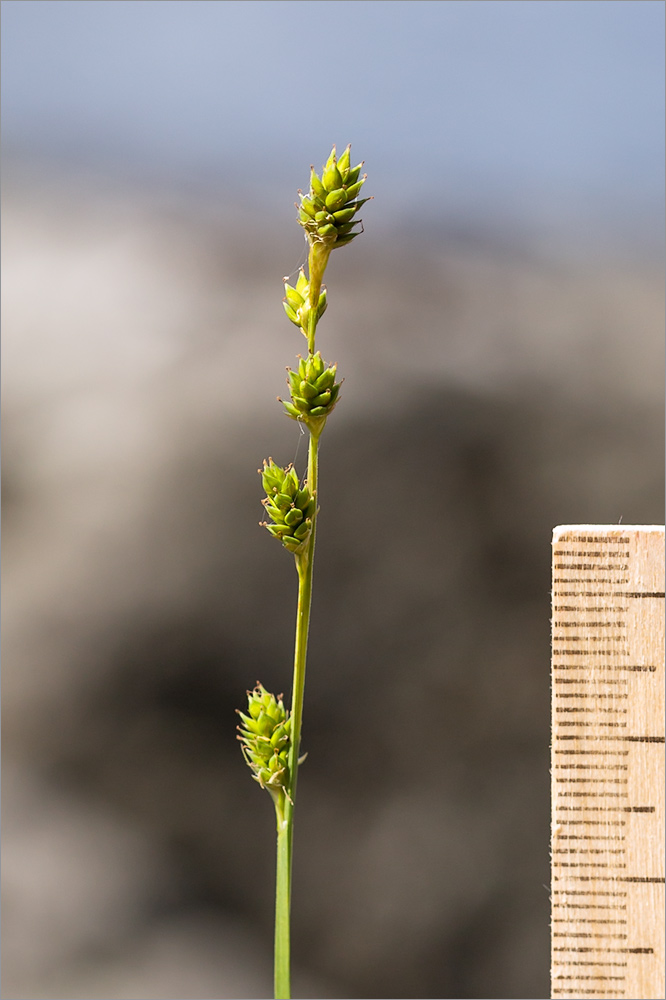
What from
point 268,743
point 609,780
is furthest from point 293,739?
point 609,780

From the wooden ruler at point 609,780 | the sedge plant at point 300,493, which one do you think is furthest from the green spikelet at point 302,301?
the wooden ruler at point 609,780

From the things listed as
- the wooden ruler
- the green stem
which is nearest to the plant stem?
the green stem

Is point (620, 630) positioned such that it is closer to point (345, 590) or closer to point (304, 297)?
point (304, 297)

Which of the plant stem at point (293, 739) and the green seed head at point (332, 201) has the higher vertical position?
the green seed head at point (332, 201)

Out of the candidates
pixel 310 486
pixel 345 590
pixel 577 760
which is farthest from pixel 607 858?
pixel 345 590

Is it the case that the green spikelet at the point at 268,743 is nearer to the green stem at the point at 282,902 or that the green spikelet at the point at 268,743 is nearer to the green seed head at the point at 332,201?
the green stem at the point at 282,902

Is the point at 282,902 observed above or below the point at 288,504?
below

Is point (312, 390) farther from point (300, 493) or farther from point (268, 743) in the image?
point (268, 743)
